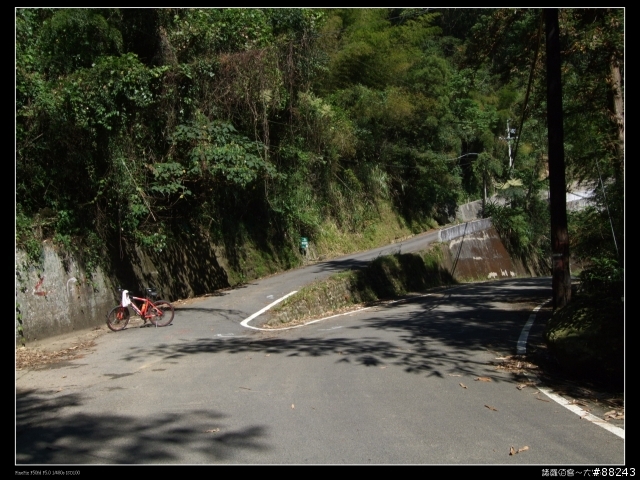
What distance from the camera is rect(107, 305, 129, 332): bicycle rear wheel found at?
46.2 feet

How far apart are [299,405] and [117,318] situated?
26.5 feet

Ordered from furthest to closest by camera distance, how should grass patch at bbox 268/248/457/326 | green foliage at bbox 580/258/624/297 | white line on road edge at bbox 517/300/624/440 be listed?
grass patch at bbox 268/248/457/326
green foliage at bbox 580/258/624/297
white line on road edge at bbox 517/300/624/440

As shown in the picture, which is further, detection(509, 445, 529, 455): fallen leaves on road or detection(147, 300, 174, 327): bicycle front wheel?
detection(147, 300, 174, 327): bicycle front wheel

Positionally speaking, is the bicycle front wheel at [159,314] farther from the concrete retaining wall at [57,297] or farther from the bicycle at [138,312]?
the concrete retaining wall at [57,297]

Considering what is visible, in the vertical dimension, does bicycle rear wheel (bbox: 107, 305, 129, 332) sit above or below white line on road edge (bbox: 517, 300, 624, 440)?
above

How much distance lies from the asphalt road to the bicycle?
81cm

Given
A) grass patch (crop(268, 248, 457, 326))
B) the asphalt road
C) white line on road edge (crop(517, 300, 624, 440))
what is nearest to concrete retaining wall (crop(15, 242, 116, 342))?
the asphalt road

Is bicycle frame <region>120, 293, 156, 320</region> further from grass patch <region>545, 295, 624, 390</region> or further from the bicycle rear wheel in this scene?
grass patch <region>545, 295, 624, 390</region>

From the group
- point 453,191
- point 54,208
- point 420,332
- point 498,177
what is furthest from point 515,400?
point 498,177

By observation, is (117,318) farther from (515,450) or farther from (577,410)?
(515,450)

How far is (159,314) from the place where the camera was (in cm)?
1448

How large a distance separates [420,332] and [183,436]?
8057 mm
